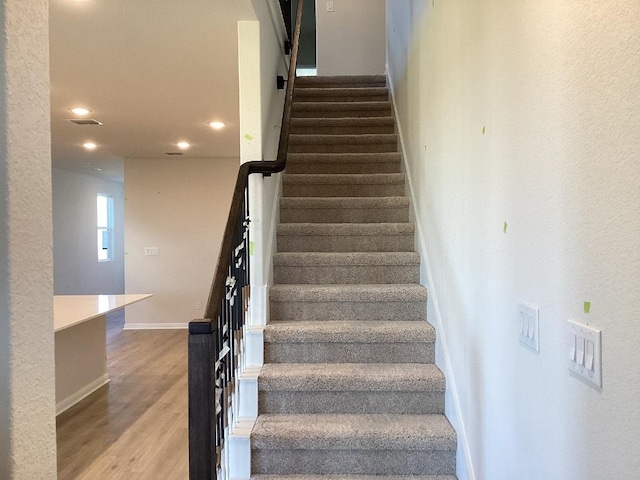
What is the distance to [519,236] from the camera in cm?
127

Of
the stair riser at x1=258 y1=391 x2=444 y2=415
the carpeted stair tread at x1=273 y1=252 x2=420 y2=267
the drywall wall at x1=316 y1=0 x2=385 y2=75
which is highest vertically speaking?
the drywall wall at x1=316 y1=0 x2=385 y2=75

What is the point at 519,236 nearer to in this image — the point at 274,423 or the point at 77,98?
the point at 274,423

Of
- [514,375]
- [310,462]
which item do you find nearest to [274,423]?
[310,462]

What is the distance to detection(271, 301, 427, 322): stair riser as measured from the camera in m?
2.48

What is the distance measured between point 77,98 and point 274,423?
3.07 metres

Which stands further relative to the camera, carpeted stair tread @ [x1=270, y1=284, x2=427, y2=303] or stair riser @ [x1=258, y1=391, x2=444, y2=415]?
carpeted stair tread @ [x1=270, y1=284, x2=427, y2=303]

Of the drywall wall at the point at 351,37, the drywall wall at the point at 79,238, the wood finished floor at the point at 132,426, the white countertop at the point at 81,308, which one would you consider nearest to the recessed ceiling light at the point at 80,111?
the white countertop at the point at 81,308

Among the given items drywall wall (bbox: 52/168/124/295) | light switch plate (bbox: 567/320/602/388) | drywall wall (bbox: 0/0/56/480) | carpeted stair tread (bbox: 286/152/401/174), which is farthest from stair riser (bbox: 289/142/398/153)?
drywall wall (bbox: 52/168/124/295)

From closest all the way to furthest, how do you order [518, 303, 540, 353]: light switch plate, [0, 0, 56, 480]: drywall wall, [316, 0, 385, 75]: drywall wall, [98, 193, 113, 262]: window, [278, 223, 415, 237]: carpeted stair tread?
1. [0, 0, 56, 480]: drywall wall
2. [518, 303, 540, 353]: light switch plate
3. [278, 223, 415, 237]: carpeted stair tread
4. [316, 0, 385, 75]: drywall wall
5. [98, 193, 113, 262]: window

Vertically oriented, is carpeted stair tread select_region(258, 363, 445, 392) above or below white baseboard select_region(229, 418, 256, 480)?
above

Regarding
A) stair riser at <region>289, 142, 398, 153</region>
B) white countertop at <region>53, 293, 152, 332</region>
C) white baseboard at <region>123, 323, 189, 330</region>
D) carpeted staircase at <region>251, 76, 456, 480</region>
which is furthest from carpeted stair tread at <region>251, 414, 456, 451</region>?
white baseboard at <region>123, 323, 189, 330</region>

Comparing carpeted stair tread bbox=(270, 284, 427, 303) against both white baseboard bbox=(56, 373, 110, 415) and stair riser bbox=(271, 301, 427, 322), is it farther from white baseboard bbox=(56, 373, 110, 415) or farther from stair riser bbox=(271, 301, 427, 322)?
white baseboard bbox=(56, 373, 110, 415)

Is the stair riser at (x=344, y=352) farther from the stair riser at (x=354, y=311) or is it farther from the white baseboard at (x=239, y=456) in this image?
the white baseboard at (x=239, y=456)

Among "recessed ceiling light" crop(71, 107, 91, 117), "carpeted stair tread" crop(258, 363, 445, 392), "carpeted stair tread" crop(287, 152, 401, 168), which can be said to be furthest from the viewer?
"recessed ceiling light" crop(71, 107, 91, 117)
